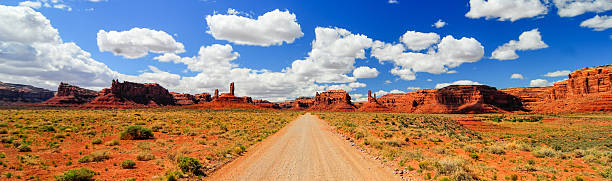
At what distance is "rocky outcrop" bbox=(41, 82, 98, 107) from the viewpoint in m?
129

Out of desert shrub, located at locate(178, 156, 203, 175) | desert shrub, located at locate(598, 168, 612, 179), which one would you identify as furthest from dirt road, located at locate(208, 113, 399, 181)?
desert shrub, located at locate(598, 168, 612, 179)

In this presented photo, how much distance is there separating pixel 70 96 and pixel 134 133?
547 ft

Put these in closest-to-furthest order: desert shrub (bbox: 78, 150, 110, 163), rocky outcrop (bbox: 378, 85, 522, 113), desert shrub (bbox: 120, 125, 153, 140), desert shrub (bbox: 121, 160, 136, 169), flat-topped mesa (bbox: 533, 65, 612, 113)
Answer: desert shrub (bbox: 121, 160, 136, 169) → desert shrub (bbox: 78, 150, 110, 163) → desert shrub (bbox: 120, 125, 153, 140) → flat-topped mesa (bbox: 533, 65, 612, 113) → rocky outcrop (bbox: 378, 85, 522, 113)

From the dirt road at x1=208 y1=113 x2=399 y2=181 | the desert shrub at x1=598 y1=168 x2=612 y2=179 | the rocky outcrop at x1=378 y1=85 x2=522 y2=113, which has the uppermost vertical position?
the rocky outcrop at x1=378 y1=85 x2=522 y2=113

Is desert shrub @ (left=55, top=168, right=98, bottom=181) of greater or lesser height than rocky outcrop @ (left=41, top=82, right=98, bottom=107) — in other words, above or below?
below

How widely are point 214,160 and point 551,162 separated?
1657cm

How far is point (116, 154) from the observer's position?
13.2 m

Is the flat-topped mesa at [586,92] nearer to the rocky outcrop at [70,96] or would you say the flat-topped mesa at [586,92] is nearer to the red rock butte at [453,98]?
the red rock butte at [453,98]

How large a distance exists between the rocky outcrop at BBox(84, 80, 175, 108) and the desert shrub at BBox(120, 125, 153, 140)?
13518cm

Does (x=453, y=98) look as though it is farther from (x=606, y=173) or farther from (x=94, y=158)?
(x=94, y=158)

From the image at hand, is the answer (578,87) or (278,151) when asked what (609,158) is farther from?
→ (578,87)

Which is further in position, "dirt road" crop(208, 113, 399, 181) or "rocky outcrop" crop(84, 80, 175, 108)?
"rocky outcrop" crop(84, 80, 175, 108)

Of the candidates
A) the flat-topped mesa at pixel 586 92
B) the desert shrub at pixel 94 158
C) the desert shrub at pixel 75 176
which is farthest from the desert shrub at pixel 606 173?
the flat-topped mesa at pixel 586 92

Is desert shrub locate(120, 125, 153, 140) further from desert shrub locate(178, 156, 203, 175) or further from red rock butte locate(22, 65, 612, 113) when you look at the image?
red rock butte locate(22, 65, 612, 113)
